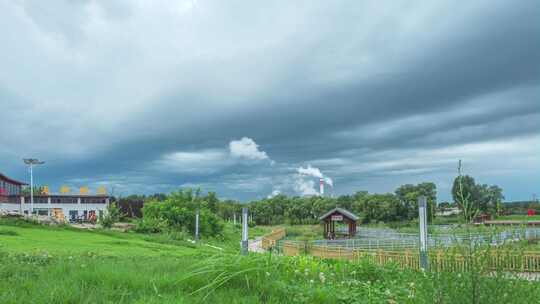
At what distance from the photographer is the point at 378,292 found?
4824mm

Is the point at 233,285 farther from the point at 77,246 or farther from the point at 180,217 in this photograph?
the point at 180,217

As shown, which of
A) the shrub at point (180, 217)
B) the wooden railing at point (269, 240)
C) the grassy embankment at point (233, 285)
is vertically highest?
the grassy embankment at point (233, 285)

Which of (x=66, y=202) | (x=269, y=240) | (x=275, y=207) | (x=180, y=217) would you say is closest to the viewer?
(x=269, y=240)

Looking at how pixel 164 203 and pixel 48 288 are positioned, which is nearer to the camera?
pixel 48 288

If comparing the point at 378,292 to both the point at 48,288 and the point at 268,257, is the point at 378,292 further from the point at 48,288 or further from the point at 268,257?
the point at 48,288

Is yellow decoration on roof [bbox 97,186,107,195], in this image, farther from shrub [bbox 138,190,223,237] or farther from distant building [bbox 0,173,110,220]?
shrub [bbox 138,190,223,237]

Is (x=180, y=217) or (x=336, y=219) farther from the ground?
(x=180, y=217)

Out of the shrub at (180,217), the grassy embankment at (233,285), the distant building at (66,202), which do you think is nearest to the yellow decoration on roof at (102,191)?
the distant building at (66,202)

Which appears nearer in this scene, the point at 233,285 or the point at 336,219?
the point at 233,285

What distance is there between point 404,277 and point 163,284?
3496 millimetres

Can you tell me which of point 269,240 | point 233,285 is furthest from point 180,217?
point 233,285

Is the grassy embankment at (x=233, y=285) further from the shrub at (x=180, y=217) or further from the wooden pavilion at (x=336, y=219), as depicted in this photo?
the wooden pavilion at (x=336, y=219)

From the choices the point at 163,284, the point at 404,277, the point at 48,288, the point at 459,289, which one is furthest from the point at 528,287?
the point at 48,288

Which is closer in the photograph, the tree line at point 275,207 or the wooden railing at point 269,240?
the wooden railing at point 269,240
